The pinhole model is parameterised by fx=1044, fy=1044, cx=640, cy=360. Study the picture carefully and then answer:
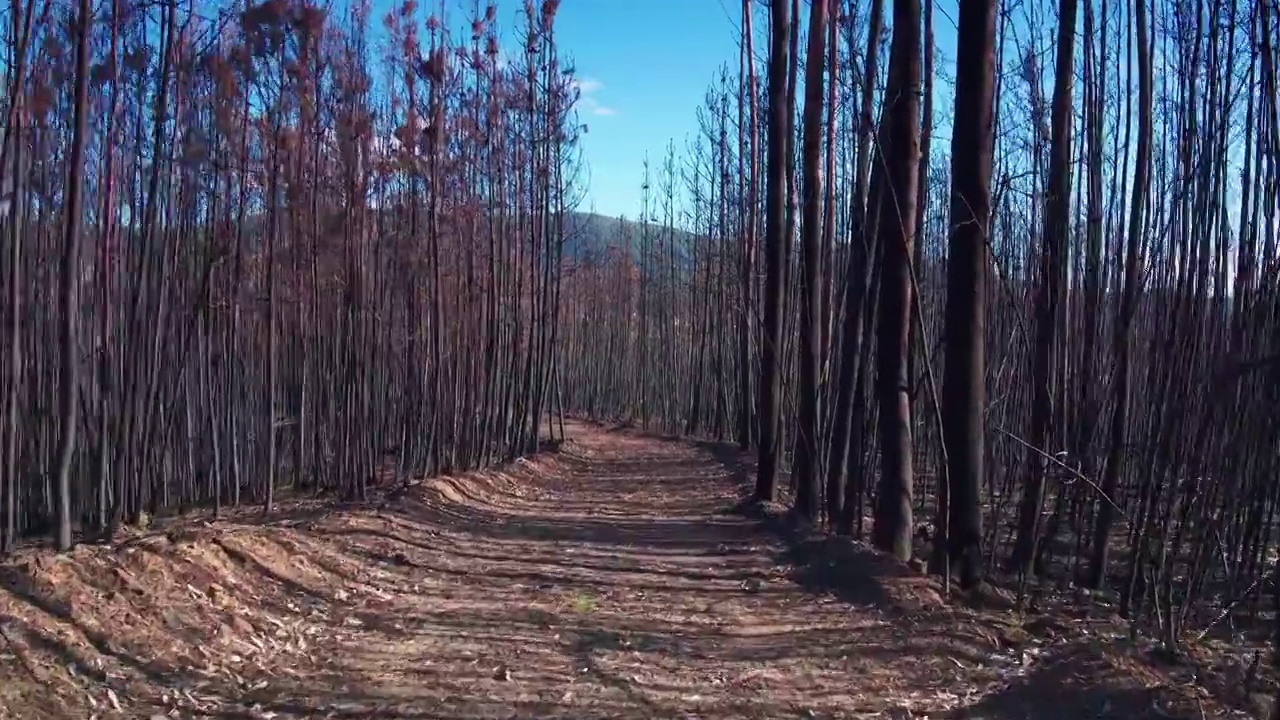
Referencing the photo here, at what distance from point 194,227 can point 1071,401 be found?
29.2 feet

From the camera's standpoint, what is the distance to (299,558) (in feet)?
26.4

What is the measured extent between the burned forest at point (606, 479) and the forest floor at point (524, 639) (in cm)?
3

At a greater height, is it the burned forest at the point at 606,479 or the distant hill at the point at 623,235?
the distant hill at the point at 623,235

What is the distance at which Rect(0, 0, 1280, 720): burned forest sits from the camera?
5590mm

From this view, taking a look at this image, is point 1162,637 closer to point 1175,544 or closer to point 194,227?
point 1175,544

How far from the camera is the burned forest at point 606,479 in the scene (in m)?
5.59

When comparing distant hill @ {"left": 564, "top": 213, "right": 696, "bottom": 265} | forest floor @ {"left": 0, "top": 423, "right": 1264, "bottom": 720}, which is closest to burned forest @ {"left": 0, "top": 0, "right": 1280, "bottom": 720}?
forest floor @ {"left": 0, "top": 423, "right": 1264, "bottom": 720}

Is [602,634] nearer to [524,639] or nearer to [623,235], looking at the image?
[524,639]

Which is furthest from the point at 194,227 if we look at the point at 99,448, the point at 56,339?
the point at 99,448

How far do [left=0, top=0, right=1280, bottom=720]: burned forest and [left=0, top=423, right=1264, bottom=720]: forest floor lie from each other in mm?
34

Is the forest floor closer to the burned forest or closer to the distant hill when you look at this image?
the burned forest

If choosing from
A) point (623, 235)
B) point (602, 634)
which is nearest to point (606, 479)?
point (602, 634)

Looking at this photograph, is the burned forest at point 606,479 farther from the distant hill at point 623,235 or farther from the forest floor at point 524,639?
the distant hill at point 623,235

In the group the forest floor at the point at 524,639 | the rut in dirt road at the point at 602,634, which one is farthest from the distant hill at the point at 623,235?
the forest floor at the point at 524,639
